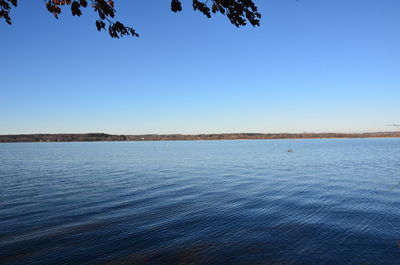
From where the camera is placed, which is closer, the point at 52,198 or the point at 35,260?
the point at 35,260

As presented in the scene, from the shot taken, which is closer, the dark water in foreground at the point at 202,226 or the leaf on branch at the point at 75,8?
the leaf on branch at the point at 75,8

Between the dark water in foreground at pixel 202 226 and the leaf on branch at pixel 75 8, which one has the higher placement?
the leaf on branch at pixel 75 8

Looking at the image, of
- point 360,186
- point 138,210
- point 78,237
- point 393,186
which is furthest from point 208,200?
point 393,186

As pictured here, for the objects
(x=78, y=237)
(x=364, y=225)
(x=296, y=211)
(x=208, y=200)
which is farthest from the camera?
(x=208, y=200)

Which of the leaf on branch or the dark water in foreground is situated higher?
the leaf on branch

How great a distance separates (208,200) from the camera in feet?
51.8

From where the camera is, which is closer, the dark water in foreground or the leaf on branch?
the leaf on branch

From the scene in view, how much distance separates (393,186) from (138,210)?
63.6 ft

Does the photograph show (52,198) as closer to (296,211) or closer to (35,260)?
(35,260)

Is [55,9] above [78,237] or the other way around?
above

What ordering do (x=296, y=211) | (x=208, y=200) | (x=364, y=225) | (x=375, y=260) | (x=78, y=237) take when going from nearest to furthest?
(x=375, y=260) → (x=78, y=237) → (x=364, y=225) → (x=296, y=211) → (x=208, y=200)

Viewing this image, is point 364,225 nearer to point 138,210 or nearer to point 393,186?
point 138,210

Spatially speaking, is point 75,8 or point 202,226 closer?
point 75,8

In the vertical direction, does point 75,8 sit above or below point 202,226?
above
